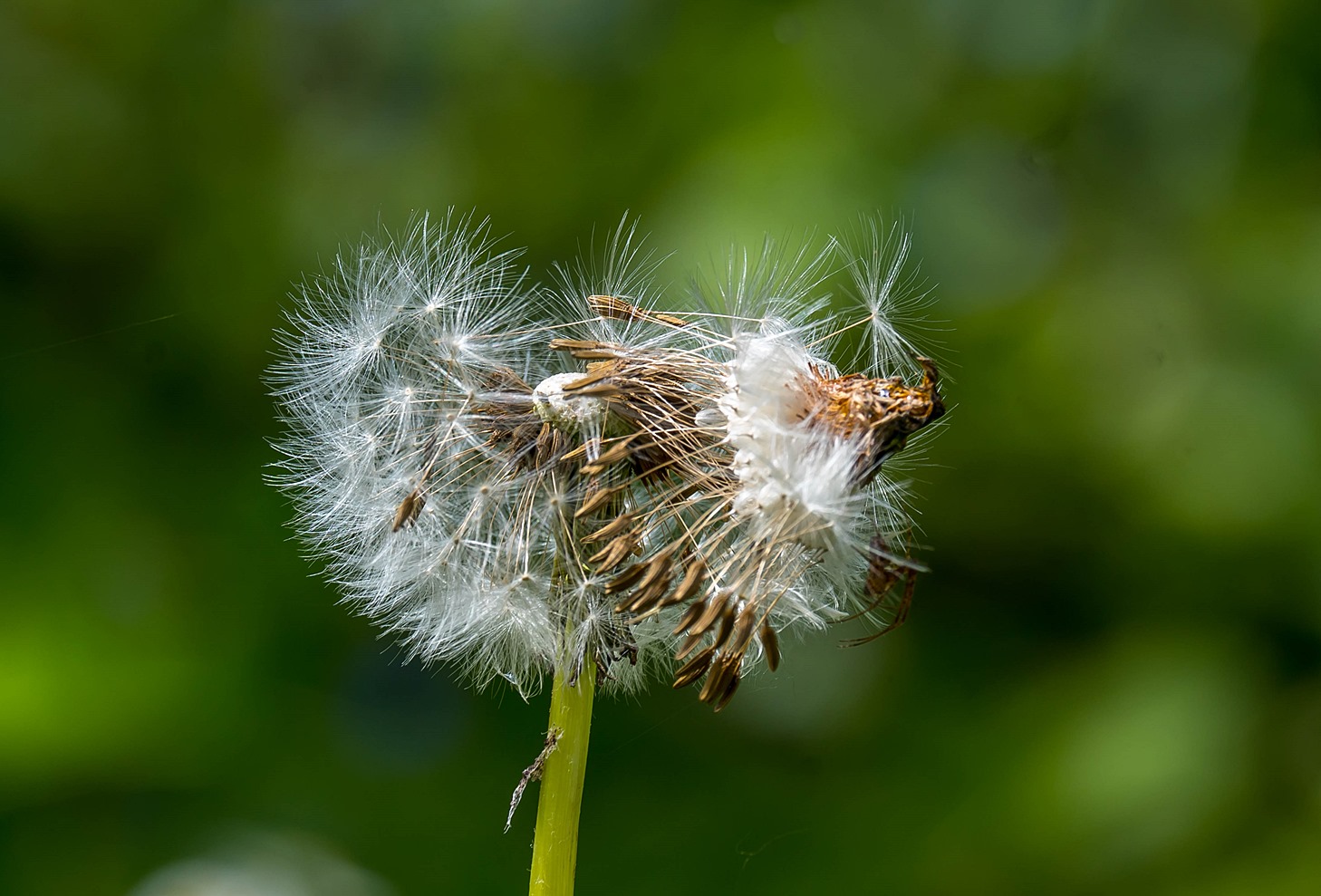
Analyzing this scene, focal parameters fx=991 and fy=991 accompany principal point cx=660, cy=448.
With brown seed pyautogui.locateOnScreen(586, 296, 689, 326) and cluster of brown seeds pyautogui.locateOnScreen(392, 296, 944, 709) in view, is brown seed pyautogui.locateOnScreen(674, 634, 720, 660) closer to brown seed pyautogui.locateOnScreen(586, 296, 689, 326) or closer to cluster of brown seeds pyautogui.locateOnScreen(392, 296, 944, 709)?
cluster of brown seeds pyautogui.locateOnScreen(392, 296, 944, 709)

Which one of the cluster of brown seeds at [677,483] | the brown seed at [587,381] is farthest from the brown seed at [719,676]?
the brown seed at [587,381]

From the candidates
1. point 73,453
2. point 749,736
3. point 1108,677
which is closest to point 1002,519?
point 1108,677

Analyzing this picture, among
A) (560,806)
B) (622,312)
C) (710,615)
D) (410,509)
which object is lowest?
(560,806)

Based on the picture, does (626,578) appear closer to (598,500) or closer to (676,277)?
(598,500)

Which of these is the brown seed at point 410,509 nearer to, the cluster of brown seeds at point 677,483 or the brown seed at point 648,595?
the cluster of brown seeds at point 677,483

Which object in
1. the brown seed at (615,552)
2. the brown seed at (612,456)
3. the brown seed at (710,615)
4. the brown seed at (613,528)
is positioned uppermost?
the brown seed at (612,456)

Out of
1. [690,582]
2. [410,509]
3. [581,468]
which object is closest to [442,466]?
[410,509]

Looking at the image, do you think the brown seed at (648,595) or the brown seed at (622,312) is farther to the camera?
the brown seed at (622,312)

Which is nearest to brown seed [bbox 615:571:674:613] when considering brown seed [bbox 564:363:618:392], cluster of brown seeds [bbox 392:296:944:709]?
cluster of brown seeds [bbox 392:296:944:709]
